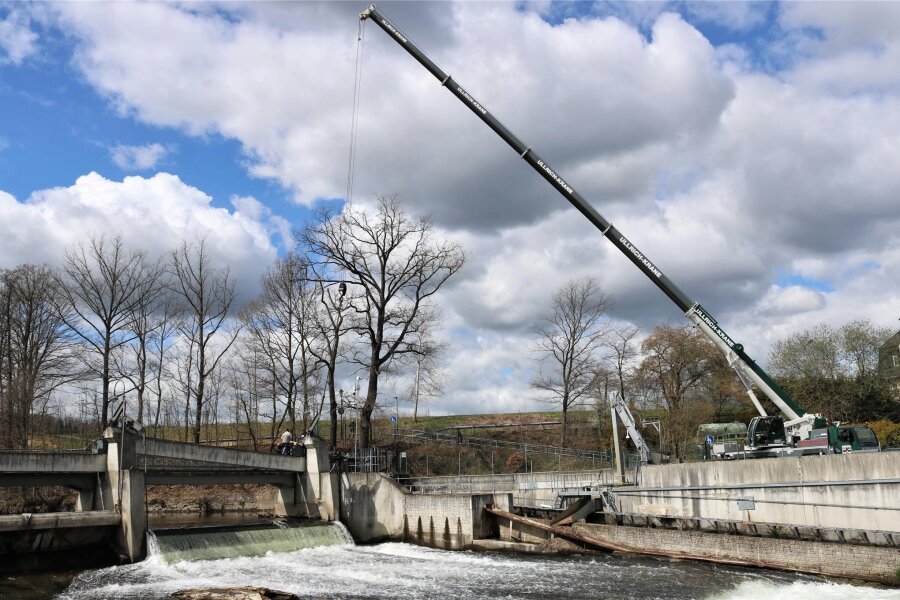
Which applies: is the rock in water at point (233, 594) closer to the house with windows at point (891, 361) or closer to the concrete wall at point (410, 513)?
the concrete wall at point (410, 513)

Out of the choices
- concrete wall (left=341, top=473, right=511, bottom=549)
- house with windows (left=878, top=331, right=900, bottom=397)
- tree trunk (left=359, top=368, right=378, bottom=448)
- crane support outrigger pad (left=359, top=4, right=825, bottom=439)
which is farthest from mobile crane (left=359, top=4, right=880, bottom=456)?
house with windows (left=878, top=331, right=900, bottom=397)

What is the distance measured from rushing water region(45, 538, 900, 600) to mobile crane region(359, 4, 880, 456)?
290 inches

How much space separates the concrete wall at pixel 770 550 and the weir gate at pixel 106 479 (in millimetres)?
16937

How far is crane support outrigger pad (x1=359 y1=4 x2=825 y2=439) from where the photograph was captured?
29891 millimetres

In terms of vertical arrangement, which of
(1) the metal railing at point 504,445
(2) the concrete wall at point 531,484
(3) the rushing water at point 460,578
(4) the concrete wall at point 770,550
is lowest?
(3) the rushing water at point 460,578

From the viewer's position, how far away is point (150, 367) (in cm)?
5047

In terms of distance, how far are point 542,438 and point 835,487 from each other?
3397cm

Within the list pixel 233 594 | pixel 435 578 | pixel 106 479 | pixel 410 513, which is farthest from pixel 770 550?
pixel 106 479

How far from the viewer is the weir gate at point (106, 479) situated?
25.0m

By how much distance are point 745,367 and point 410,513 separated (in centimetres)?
1606

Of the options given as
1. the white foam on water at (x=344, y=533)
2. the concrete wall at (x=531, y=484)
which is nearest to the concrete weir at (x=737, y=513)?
the concrete wall at (x=531, y=484)

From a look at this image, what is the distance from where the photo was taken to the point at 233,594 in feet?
64.1

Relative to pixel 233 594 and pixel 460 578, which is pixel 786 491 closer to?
pixel 460 578

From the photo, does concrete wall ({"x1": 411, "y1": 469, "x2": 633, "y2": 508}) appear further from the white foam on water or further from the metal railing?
the metal railing
